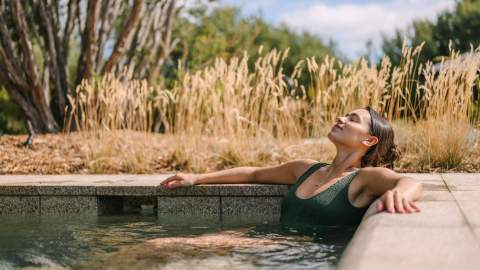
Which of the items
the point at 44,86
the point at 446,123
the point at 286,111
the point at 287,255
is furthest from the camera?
the point at 44,86

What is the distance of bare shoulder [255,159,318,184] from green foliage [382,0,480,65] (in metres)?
18.3

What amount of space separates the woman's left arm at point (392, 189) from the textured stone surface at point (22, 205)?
233cm

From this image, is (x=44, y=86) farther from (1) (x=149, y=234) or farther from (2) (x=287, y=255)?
(2) (x=287, y=255)

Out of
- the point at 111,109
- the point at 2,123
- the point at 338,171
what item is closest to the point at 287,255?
the point at 338,171

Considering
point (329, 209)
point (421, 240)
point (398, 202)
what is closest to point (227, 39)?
point (329, 209)

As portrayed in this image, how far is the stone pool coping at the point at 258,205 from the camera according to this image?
2.09m

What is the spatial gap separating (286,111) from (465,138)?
59.8 inches

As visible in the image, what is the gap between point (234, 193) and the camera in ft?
13.3

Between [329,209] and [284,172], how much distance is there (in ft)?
2.37

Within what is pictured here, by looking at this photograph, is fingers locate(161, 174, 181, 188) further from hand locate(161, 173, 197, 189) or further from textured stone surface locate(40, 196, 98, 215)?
textured stone surface locate(40, 196, 98, 215)

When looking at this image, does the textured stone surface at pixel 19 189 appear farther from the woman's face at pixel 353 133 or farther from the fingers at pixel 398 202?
the fingers at pixel 398 202

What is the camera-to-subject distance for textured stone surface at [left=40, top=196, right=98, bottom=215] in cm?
433

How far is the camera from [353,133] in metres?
3.27

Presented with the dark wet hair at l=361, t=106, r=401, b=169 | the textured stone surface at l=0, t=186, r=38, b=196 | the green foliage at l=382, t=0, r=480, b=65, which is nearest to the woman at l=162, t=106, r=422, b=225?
the dark wet hair at l=361, t=106, r=401, b=169
